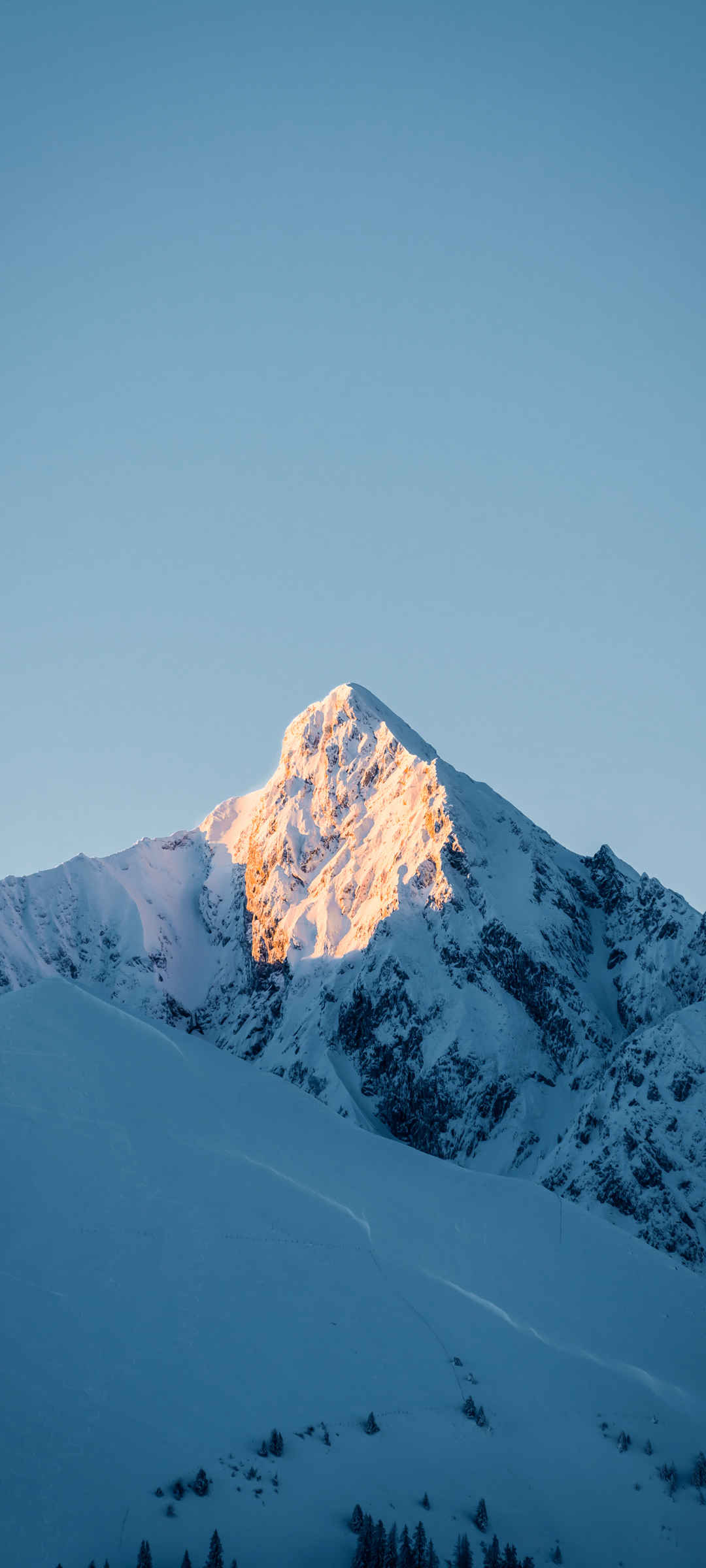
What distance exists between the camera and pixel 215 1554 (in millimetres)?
68000

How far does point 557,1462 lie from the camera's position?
266ft

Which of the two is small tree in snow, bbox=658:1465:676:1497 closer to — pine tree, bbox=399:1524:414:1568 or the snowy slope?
the snowy slope

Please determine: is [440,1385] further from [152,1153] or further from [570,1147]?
[570,1147]

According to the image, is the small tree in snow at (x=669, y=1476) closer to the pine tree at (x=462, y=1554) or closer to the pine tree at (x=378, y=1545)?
the pine tree at (x=462, y=1554)

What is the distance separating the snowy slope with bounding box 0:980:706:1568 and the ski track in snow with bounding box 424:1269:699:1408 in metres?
0.20

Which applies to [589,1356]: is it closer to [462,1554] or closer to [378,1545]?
[462,1554]

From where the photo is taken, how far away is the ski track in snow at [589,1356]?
89.4 metres

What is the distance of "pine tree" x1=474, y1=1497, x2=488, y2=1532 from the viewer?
2938 inches

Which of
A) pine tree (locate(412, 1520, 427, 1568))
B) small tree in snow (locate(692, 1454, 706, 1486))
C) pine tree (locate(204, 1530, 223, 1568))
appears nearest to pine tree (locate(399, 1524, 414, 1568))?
pine tree (locate(412, 1520, 427, 1568))

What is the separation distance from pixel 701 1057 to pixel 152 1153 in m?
88.1

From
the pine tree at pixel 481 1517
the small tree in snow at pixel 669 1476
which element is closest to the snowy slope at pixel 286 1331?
the small tree in snow at pixel 669 1476

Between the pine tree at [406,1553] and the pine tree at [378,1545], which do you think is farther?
the pine tree at [406,1553]

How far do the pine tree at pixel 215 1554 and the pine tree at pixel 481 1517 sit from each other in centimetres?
1413

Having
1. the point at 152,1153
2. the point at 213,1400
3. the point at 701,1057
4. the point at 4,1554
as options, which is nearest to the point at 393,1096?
the point at 701,1057
